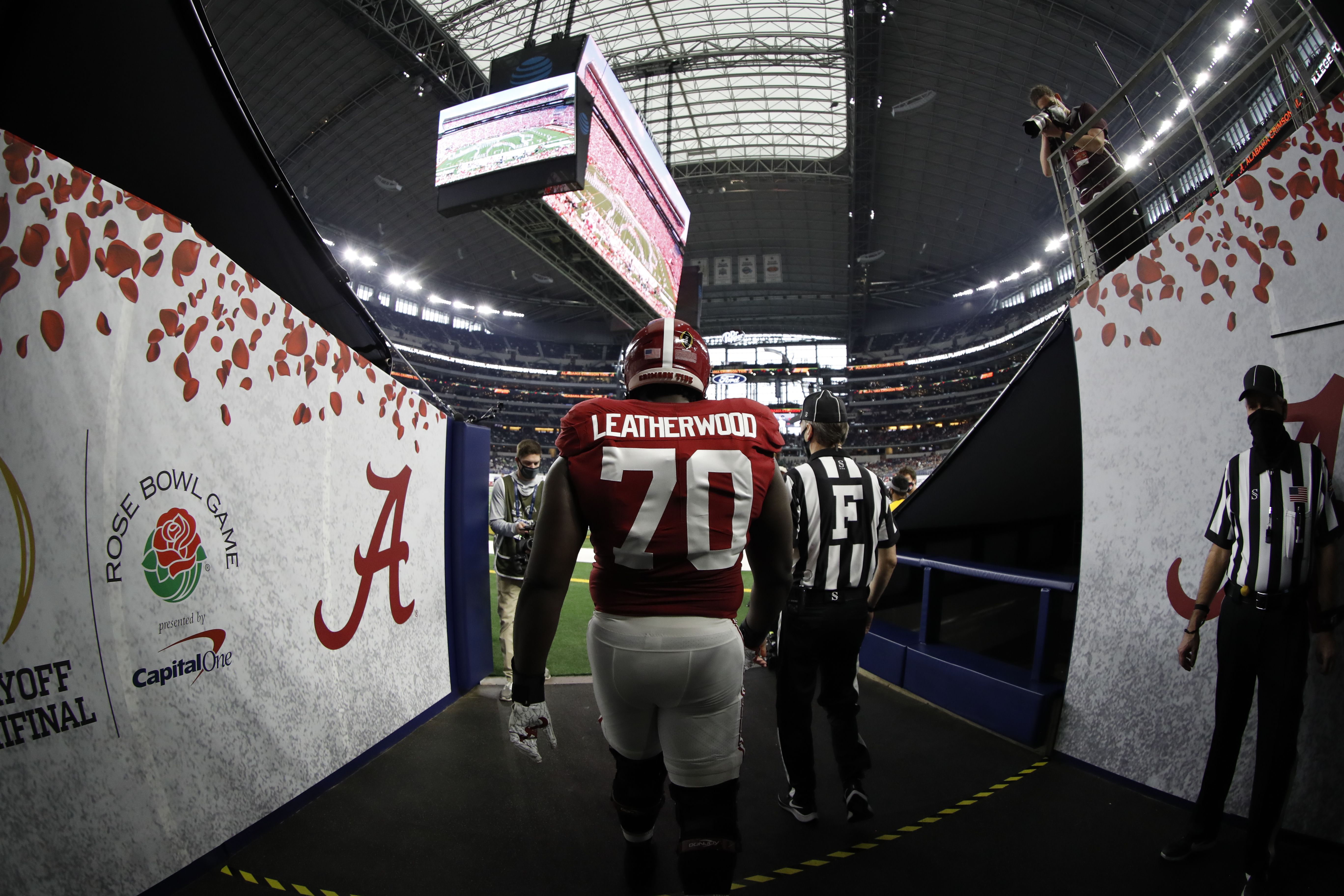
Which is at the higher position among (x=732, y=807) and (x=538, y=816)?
(x=732, y=807)

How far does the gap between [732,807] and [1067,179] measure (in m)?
4.64

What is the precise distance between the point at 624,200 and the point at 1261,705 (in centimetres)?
1303

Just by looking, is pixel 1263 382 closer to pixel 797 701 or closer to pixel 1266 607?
pixel 1266 607

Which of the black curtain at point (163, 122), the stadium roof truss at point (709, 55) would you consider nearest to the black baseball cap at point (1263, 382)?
the black curtain at point (163, 122)

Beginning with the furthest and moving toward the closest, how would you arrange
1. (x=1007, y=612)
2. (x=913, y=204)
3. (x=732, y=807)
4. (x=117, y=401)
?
1. (x=913, y=204)
2. (x=1007, y=612)
3. (x=117, y=401)
4. (x=732, y=807)

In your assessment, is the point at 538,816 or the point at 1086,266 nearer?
the point at 538,816

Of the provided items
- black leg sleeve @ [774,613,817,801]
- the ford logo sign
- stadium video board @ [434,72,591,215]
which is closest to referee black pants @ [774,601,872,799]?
black leg sleeve @ [774,613,817,801]

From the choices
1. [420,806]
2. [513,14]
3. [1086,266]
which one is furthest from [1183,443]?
[513,14]

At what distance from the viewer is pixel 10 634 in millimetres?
1478

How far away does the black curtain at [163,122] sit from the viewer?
211 cm

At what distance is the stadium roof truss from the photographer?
17.5 meters

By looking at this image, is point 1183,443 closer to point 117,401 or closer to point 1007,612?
point 1007,612

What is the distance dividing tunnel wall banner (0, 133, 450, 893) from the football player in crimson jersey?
53.8 inches

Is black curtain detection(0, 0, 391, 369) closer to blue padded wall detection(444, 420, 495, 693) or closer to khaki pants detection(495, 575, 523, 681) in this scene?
blue padded wall detection(444, 420, 495, 693)
